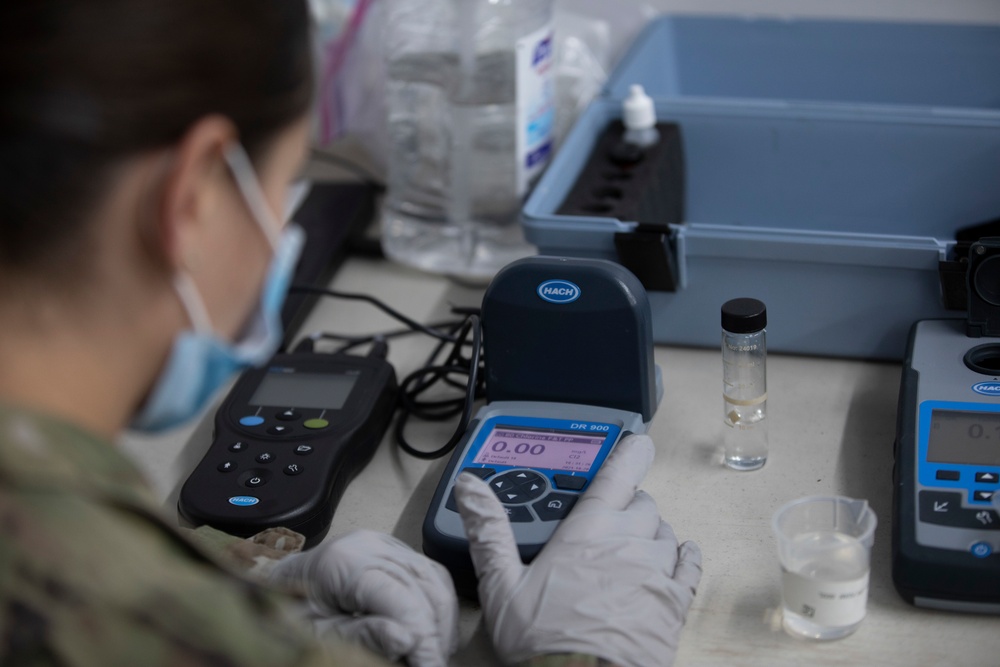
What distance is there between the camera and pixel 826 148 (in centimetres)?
122

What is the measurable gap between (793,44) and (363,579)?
40.1 inches

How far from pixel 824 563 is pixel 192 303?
17.9 inches

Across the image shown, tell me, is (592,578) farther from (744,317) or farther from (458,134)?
(458,134)

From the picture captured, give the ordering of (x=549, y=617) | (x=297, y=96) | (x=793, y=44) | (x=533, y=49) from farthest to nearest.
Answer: (x=793, y=44) → (x=533, y=49) → (x=549, y=617) → (x=297, y=96)

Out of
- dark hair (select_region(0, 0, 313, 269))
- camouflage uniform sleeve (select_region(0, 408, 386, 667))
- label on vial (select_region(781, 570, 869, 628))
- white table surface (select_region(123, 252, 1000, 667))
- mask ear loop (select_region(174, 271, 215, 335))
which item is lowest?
white table surface (select_region(123, 252, 1000, 667))

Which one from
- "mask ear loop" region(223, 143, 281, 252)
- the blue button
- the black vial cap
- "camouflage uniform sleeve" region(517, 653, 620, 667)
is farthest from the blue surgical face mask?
the blue button

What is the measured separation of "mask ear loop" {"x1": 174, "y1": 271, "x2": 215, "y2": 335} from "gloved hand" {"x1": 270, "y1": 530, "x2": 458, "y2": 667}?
0.20 m

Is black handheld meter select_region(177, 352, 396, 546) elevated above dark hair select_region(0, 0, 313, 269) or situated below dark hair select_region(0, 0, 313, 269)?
below

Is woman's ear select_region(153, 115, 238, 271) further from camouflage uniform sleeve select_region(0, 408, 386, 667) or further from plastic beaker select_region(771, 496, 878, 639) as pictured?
plastic beaker select_region(771, 496, 878, 639)

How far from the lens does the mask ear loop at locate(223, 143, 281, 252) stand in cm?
58

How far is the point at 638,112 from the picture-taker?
122 cm

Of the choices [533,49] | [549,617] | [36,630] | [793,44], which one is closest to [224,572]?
[36,630]

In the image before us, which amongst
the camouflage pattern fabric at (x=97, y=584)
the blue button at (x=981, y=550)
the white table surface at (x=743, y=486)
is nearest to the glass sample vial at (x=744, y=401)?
the white table surface at (x=743, y=486)

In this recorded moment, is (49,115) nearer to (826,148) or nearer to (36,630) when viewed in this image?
(36,630)
